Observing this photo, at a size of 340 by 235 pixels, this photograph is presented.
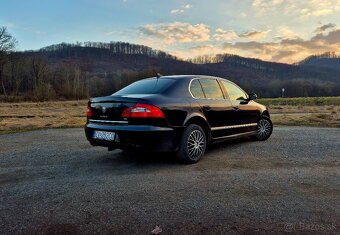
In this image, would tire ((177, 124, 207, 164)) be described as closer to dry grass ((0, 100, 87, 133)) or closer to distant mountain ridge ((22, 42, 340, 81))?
dry grass ((0, 100, 87, 133))

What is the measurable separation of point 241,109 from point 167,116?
2.53 meters

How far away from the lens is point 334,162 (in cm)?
567

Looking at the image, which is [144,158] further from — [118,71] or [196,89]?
[118,71]

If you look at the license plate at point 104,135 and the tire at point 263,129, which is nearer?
the license plate at point 104,135

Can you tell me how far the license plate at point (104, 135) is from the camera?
5187 mm

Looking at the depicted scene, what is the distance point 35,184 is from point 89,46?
168709 mm

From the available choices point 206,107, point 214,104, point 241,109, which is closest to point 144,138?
→ point 206,107

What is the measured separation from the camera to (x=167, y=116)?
520 cm

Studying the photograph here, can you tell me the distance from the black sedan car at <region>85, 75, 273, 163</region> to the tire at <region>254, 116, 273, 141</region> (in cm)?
133

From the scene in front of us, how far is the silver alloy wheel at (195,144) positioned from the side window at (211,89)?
2.96 feet

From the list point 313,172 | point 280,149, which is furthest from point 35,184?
point 280,149

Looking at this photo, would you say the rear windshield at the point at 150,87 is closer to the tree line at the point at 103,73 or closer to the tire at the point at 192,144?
the tire at the point at 192,144

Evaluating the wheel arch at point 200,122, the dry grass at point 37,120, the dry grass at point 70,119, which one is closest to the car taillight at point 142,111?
the wheel arch at point 200,122

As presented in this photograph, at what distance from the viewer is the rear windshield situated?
5586 millimetres
